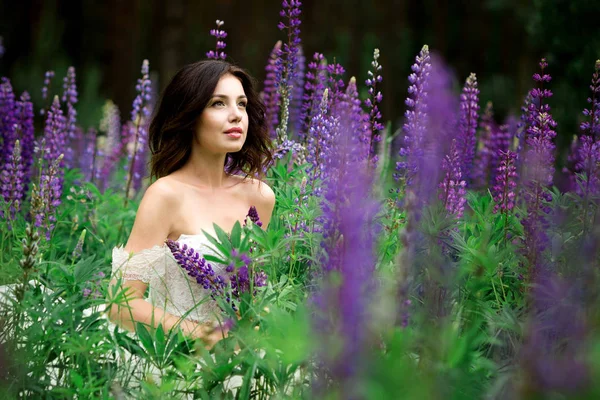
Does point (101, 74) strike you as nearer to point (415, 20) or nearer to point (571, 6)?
point (415, 20)

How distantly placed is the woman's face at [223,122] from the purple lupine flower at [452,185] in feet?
2.76

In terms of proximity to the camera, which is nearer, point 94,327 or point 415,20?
point 94,327

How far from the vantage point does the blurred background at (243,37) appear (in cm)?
1128

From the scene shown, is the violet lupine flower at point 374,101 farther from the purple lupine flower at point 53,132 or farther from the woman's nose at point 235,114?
the purple lupine flower at point 53,132

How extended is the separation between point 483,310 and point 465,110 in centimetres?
166

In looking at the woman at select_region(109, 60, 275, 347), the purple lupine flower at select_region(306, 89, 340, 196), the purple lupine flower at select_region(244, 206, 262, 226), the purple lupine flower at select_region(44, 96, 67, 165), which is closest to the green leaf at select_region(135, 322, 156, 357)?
the woman at select_region(109, 60, 275, 347)

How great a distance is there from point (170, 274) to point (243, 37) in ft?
29.6

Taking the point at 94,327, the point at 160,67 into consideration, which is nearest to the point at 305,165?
the point at 94,327

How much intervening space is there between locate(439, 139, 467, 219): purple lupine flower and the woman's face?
84cm

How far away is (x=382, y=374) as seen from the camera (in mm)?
1463

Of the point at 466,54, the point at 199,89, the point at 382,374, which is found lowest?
the point at 382,374

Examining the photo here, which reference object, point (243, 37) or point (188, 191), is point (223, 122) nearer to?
point (188, 191)

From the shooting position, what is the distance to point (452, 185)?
10.7 ft

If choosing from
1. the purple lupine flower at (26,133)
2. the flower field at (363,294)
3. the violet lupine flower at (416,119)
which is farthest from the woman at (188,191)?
the purple lupine flower at (26,133)
